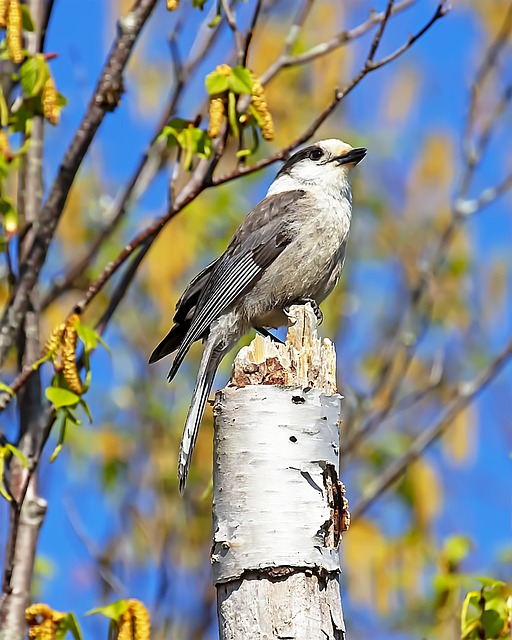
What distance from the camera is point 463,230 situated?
6930 mm

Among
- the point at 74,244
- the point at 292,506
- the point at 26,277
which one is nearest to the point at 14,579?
the point at 26,277

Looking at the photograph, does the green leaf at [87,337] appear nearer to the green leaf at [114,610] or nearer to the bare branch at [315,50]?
the green leaf at [114,610]

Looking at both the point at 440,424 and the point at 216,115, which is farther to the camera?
the point at 440,424

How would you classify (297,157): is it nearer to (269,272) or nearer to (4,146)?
(269,272)

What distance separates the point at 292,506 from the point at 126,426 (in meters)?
4.49

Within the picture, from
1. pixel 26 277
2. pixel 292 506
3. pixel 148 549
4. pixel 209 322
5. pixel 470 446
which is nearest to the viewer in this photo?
pixel 292 506

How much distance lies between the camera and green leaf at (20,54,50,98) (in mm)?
3697

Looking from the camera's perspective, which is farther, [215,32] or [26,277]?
[215,32]

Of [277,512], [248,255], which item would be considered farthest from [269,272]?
[277,512]

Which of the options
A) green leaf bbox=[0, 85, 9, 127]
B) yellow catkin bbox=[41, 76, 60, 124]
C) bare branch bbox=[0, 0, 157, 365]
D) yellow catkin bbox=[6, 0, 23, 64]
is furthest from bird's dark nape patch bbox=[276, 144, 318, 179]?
yellow catkin bbox=[6, 0, 23, 64]

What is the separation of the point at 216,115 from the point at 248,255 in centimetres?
102

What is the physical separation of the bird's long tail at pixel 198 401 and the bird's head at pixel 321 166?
0.93 meters

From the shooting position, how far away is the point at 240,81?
3.60m

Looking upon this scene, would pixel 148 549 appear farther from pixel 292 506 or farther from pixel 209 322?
pixel 292 506
